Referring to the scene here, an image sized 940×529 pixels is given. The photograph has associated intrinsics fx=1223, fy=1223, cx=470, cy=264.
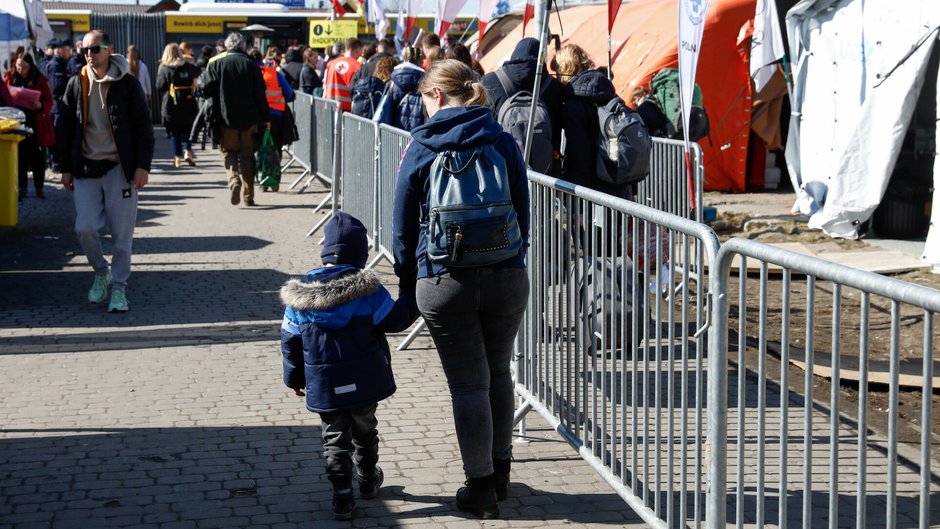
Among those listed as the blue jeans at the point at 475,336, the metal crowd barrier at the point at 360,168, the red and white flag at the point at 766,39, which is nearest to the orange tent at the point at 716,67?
the red and white flag at the point at 766,39

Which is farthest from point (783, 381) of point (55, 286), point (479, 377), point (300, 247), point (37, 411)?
point (300, 247)

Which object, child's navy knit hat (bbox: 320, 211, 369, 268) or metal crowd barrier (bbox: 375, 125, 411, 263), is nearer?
child's navy knit hat (bbox: 320, 211, 369, 268)

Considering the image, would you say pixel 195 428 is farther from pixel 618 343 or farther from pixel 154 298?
pixel 154 298

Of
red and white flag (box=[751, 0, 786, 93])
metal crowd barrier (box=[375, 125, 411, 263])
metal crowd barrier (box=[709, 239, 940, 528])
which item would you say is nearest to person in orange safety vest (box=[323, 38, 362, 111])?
red and white flag (box=[751, 0, 786, 93])

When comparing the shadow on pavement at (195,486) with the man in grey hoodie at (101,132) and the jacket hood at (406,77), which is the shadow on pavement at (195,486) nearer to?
the man in grey hoodie at (101,132)

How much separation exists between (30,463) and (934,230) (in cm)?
821

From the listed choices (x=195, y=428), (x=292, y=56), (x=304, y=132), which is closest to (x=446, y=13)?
(x=304, y=132)

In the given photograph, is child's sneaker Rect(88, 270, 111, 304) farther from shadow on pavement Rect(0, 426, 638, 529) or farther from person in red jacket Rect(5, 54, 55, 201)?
person in red jacket Rect(5, 54, 55, 201)

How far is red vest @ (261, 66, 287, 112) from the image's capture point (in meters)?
15.7

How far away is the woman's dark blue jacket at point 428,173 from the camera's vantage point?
453 cm

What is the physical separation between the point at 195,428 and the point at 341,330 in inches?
68.3

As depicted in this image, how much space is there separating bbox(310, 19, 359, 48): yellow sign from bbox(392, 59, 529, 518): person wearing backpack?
24.2 m

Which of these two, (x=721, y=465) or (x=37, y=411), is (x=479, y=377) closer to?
(x=721, y=465)

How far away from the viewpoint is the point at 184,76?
18.4 metres
